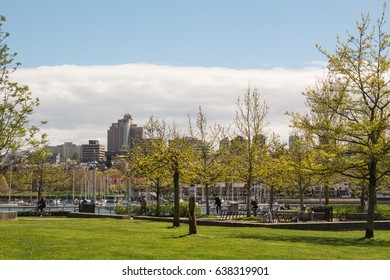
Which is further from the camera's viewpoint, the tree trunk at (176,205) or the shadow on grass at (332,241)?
the tree trunk at (176,205)

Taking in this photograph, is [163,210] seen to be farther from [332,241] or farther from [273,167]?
[332,241]

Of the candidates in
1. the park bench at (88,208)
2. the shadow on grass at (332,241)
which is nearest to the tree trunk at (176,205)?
the shadow on grass at (332,241)

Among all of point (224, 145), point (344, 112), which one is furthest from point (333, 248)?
point (224, 145)

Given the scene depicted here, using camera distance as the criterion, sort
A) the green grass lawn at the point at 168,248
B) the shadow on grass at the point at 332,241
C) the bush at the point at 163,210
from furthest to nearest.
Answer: the bush at the point at 163,210 < the shadow on grass at the point at 332,241 < the green grass lawn at the point at 168,248

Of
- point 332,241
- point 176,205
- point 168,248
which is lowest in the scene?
point 332,241

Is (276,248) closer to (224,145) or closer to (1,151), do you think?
(1,151)

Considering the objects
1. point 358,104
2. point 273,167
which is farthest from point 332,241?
point 273,167

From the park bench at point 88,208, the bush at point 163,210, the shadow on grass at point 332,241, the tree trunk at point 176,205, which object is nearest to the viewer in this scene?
the shadow on grass at point 332,241

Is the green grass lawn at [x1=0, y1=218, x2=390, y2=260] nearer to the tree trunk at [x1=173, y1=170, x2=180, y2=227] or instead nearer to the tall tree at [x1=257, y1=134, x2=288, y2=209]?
the tree trunk at [x1=173, y1=170, x2=180, y2=227]

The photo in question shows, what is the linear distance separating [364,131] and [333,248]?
18.9ft

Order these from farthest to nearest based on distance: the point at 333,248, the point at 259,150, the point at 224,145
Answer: the point at 224,145
the point at 259,150
the point at 333,248

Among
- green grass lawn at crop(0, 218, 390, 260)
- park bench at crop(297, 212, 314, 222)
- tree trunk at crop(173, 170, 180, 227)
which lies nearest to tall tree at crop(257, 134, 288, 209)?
park bench at crop(297, 212, 314, 222)

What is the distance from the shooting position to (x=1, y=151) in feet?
89.8

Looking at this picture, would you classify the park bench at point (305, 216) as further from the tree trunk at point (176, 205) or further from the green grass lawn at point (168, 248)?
the green grass lawn at point (168, 248)
